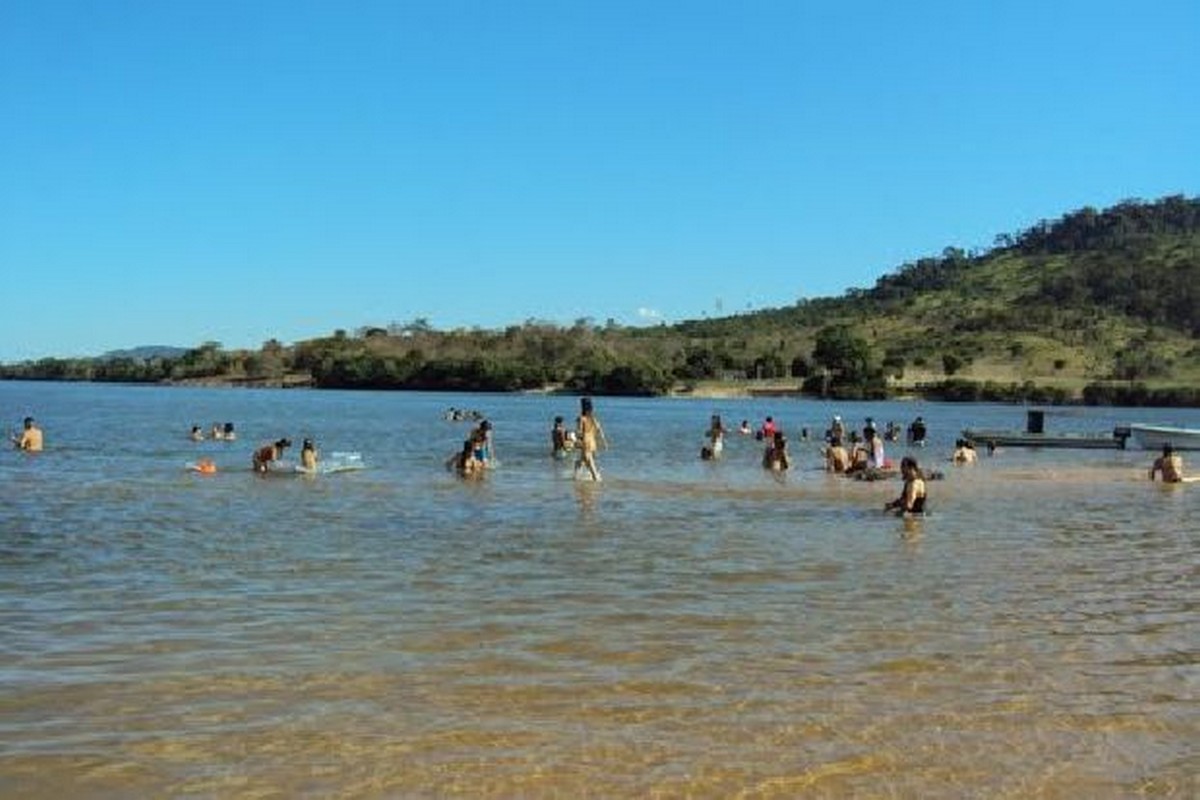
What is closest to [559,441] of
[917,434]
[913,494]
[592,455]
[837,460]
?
[837,460]

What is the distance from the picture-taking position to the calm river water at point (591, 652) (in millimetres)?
7855

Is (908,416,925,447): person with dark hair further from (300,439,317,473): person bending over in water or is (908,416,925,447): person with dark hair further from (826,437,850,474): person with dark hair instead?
(300,439,317,473): person bending over in water

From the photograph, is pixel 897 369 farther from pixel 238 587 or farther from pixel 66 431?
pixel 238 587

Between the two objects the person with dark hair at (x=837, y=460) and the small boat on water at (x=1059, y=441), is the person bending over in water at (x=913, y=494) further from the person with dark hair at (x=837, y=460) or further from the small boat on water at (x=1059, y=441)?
the small boat on water at (x=1059, y=441)

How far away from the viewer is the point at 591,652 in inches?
437

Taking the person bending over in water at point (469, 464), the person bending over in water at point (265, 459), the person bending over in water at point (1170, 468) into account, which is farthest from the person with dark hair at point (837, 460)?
the person bending over in water at point (265, 459)

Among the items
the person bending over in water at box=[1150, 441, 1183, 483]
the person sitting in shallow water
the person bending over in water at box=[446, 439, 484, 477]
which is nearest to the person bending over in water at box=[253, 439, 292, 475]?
the person bending over in water at box=[446, 439, 484, 477]

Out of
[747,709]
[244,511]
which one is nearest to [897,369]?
[244,511]

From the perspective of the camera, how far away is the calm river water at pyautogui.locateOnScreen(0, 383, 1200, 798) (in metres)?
7.86

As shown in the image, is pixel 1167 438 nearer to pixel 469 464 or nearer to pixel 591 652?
pixel 469 464

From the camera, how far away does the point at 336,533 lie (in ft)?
65.4

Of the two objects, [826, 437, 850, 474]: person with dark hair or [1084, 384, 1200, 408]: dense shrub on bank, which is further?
[1084, 384, 1200, 408]: dense shrub on bank

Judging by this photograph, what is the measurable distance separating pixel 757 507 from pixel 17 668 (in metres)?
17.0

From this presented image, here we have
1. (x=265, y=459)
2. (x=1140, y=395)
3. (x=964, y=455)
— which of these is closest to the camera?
(x=265, y=459)
